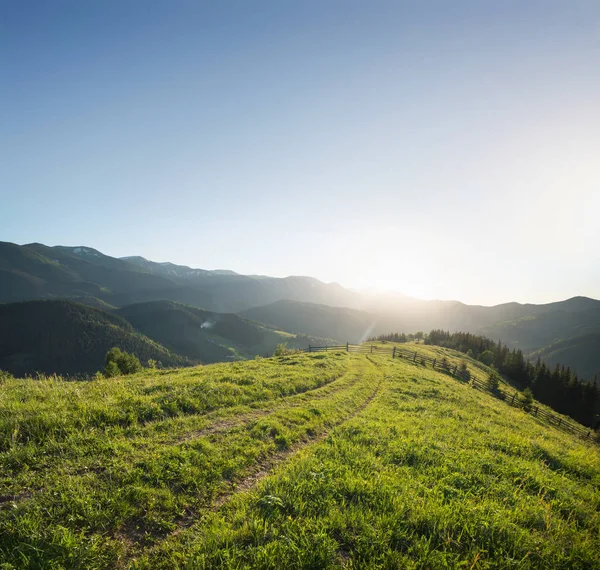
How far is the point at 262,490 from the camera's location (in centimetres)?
694

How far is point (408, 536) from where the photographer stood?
567 cm

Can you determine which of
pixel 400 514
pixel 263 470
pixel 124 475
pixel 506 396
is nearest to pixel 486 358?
pixel 506 396

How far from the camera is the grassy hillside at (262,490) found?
5199 millimetres

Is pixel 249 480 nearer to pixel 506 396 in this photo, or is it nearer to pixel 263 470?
pixel 263 470

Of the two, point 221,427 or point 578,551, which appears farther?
point 221,427

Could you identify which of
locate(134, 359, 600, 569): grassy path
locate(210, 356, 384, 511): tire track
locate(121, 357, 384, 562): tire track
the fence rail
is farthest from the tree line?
A: locate(121, 357, 384, 562): tire track

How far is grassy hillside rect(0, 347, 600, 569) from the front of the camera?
5.20 metres

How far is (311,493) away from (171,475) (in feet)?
12.6

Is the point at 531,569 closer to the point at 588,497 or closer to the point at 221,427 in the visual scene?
the point at 588,497

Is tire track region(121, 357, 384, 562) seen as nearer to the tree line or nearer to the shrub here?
the tree line

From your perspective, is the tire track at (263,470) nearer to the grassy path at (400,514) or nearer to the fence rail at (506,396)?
the grassy path at (400,514)

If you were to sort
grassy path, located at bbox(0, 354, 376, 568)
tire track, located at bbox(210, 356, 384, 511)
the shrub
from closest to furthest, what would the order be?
grassy path, located at bbox(0, 354, 376, 568)
tire track, located at bbox(210, 356, 384, 511)
the shrub

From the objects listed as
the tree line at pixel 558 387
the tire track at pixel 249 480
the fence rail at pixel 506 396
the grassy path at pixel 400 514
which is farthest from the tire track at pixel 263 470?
the tree line at pixel 558 387

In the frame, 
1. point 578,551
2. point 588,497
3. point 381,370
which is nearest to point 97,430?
point 578,551
